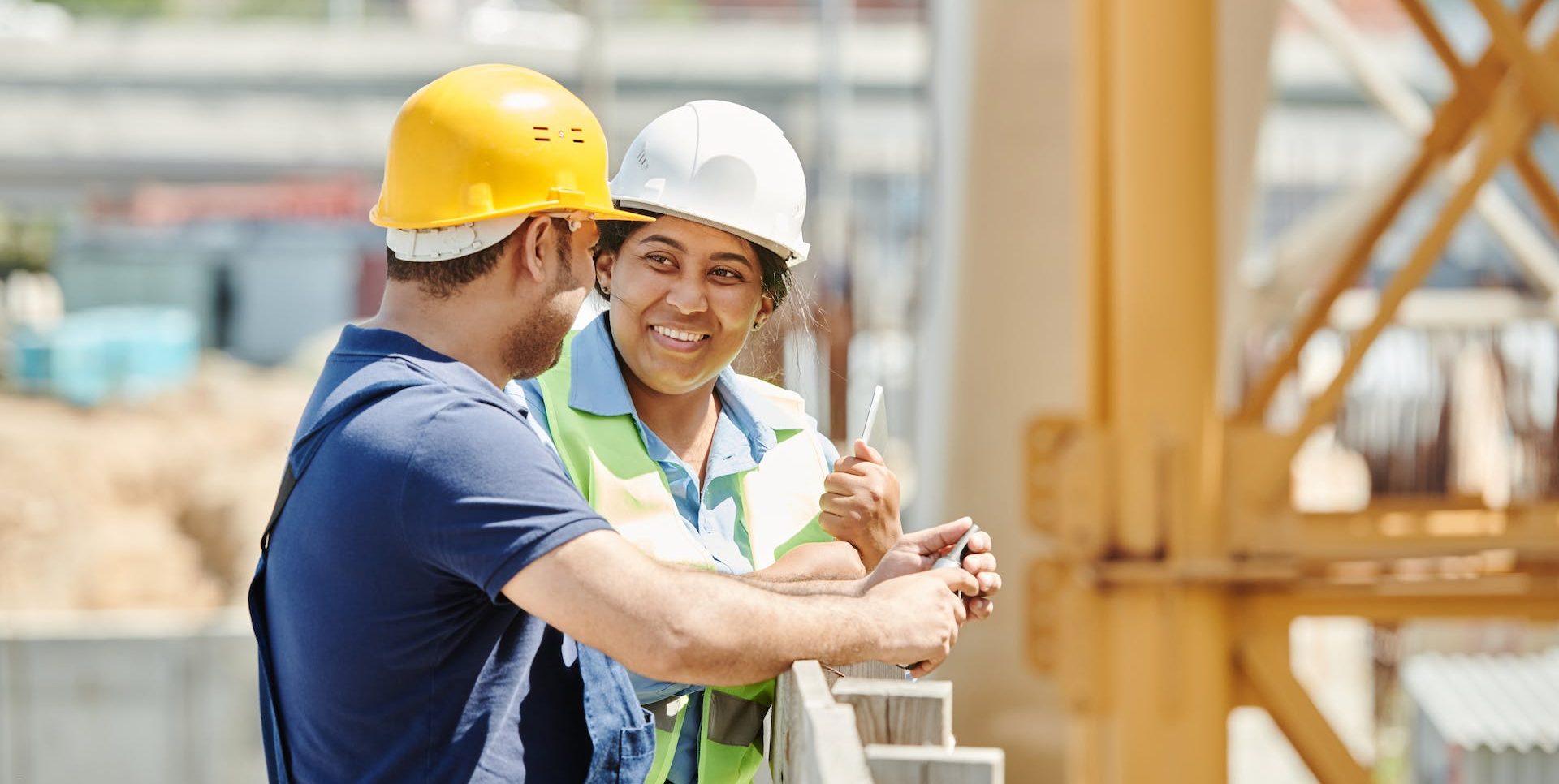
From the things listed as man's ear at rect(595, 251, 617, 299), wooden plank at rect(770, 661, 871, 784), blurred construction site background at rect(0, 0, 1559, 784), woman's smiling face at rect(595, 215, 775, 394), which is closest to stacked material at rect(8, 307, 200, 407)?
blurred construction site background at rect(0, 0, 1559, 784)

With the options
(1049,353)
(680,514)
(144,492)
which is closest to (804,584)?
(680,514)

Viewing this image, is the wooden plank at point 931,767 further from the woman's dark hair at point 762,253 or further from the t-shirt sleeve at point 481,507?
the woman's dark hair at point 762,253

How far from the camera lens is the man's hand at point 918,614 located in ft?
8.39

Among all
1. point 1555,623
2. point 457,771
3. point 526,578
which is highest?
point 526,578

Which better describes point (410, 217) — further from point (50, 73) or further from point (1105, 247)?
point (50, 73)

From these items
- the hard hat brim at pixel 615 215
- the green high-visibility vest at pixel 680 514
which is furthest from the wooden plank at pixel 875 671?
the hard hat brim at pixel 615 215

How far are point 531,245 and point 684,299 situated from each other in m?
0.31

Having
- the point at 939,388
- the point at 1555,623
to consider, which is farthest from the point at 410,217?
the point at 939,388

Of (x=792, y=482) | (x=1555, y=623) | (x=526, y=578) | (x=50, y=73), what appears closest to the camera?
(x=526, y=578)

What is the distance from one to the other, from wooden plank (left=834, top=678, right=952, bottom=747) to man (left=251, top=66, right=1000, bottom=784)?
172 millimetres

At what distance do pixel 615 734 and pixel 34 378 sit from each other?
3021 cm

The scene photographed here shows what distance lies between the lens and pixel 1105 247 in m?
6.09

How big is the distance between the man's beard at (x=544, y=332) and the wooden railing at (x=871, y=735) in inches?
24.1

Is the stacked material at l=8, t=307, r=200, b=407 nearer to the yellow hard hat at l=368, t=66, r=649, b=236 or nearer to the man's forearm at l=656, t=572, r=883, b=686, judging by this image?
the yellow hard hat at l=368, t=66, r=649, b=236
